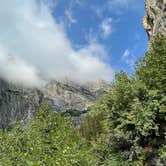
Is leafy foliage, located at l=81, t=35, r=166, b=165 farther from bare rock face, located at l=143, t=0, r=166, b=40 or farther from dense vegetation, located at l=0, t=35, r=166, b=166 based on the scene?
bare rock face, located at l=143, t=0, r=166, b=40

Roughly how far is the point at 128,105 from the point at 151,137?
13.1ft

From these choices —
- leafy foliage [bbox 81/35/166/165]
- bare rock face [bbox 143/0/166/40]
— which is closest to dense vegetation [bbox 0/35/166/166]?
leafy foliage [bbox 81/35/166/165]

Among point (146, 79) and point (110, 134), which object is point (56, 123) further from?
point (146, 79)

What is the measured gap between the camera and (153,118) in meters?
40.7

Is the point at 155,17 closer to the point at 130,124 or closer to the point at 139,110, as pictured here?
the point at 130,124

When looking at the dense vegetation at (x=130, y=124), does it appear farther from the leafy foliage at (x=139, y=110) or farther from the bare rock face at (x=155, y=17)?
the bare rock face at (x=155, y=17)

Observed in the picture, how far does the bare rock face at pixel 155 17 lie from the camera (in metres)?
81.3

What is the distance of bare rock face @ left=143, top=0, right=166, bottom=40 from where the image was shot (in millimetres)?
81262

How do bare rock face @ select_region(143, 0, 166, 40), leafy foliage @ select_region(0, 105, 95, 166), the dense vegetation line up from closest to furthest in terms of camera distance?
leafy foliage @ select_region(0, 105, 95, 166) → the dense vegetation → bare rock face @ select_region(143, 0, 166, 40)

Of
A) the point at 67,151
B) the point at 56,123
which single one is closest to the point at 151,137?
→ the point at 56,123

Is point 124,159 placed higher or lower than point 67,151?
higher

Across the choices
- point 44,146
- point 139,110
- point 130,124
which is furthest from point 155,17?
point 44,146

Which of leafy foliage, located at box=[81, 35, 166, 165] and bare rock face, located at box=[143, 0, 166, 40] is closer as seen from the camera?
leafy foliage, located at box=[81, 35, 166, 165]

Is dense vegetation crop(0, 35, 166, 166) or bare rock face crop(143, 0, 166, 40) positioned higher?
bare rock face crop(143, 0, 166, 40)
